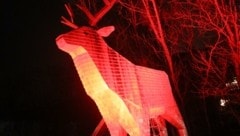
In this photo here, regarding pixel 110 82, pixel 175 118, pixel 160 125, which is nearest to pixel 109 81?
pixel 110 82

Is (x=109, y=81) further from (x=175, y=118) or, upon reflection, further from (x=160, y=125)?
(x=160, y=125)

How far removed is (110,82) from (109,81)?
0.02 metres

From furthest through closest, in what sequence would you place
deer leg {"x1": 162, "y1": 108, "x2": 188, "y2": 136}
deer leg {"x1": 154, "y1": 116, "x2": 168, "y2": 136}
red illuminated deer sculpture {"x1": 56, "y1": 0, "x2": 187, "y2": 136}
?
deer leg {"x1": 154, "y1": 116, "x2": 168, "y2": 136}, deer leg {"x1": 162, "y1": 108, "x2": 188, "y2": 136}, red illuminated deer sculpture {"x1": 56, "y1": 0, "x2": 187, "y2": 136}

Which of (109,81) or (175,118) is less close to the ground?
(109,81)

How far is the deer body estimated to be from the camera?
3.35m

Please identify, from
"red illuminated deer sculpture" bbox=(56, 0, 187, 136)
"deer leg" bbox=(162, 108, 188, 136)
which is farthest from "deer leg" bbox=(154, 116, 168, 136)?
"red illuminated deer sculpture" bbox=(56, 0, 187, 136)

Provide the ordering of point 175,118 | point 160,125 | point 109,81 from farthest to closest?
point 160,125, point 175,118, point 109,81

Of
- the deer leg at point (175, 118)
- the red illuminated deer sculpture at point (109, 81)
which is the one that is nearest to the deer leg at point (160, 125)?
the deer leg at point (175, 118)

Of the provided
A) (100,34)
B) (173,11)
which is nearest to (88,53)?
(100,34)

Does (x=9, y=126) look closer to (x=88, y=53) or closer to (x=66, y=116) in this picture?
(x=66, y=116)

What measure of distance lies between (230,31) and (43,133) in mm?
6280

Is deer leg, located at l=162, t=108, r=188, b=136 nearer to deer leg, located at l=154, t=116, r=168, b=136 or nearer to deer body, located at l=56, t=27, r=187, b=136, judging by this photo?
deer leg, located at l=154, t=116, r=168, b=136

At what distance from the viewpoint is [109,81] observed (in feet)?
11.2

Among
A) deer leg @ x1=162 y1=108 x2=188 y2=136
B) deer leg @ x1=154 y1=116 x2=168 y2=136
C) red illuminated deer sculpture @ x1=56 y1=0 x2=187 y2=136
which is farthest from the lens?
deer leg @ x1=154 y1=116 x2=168 y2=136
